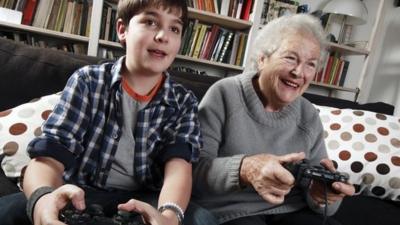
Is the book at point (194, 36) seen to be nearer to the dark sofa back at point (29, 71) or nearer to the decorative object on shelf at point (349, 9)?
the decorative object on shelf at point (349, 9)

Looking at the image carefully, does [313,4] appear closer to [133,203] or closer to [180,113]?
[180,113]

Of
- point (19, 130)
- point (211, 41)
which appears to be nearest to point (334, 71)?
point (211, 41)

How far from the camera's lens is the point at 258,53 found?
1.12 metres

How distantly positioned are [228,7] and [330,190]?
5.46 feet

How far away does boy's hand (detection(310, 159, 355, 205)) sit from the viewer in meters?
0.84

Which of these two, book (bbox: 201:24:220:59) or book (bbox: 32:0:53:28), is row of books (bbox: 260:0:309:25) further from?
book (bbox: 32:0:53:28)

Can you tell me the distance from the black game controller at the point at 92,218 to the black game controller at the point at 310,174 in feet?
1.30

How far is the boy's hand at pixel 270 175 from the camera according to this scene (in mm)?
748

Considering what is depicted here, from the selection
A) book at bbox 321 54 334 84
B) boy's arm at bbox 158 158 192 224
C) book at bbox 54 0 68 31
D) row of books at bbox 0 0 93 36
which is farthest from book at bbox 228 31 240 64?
boy's arm at bbox 158 158 192 224

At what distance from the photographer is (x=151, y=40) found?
0.83 meters

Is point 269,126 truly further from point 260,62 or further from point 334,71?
point 334,71

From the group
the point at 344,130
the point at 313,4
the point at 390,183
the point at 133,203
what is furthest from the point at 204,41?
the point at 133,203

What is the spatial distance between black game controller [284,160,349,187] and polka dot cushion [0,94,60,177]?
739mm

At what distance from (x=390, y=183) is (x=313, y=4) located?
178cm
